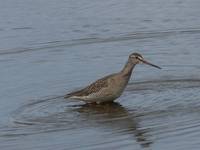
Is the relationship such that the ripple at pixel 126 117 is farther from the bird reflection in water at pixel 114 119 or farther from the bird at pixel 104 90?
the bird at pixel 104 90

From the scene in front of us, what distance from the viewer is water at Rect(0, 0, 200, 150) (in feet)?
40.3

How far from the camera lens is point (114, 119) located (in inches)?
532

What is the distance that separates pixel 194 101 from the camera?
1386cm

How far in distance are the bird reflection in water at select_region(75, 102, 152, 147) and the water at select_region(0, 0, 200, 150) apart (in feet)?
0.05

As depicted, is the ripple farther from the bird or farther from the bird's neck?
the bird's neck

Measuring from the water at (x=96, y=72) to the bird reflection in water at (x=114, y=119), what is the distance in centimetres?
2

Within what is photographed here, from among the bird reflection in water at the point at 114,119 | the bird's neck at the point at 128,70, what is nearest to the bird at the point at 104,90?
the bird's neck at the point at 128,70

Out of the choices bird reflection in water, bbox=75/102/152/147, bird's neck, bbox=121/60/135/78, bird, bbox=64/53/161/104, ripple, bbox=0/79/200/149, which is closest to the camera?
ripple, bbox=0/79/200/149

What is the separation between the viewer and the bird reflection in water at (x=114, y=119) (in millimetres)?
12392

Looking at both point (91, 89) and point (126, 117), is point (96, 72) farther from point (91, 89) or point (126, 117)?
point (126, 117)

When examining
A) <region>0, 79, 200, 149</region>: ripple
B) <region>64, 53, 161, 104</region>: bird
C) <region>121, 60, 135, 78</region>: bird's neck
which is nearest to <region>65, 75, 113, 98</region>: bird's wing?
<region>64, 53, 161, 104</region>: bird

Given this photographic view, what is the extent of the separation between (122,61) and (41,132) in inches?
188

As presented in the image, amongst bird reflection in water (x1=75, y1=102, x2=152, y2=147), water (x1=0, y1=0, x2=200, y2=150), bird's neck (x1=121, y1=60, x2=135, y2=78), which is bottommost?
bird reflection in water (x1=75, y1=102, x2=152, y2=147)

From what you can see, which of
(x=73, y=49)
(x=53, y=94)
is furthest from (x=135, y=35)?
(x=53, y=94)
